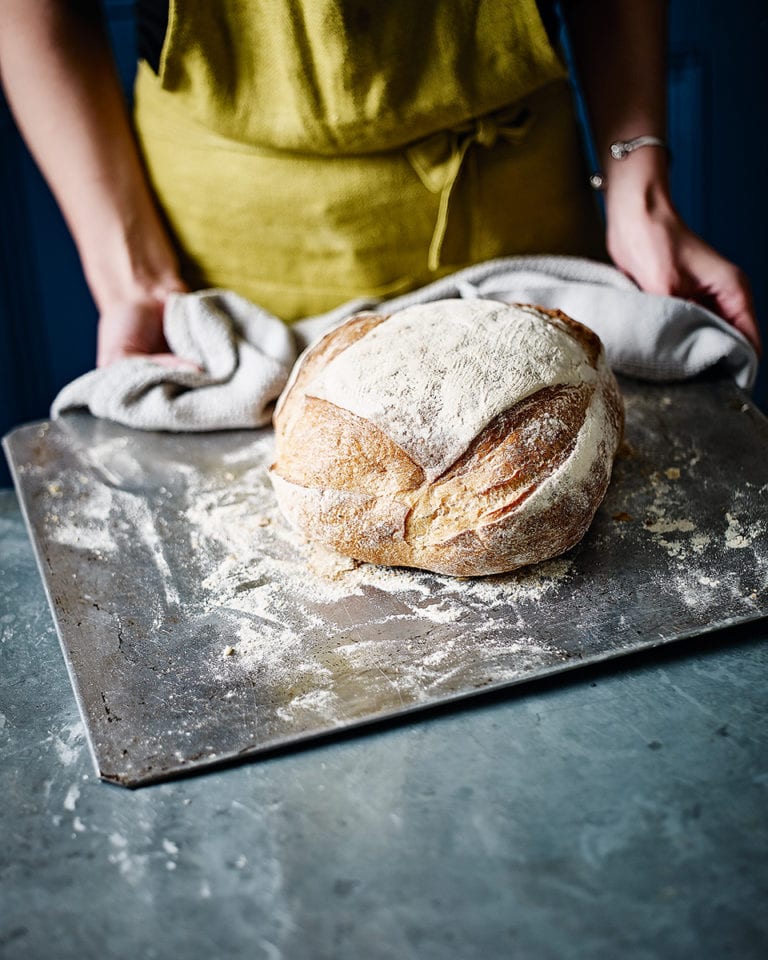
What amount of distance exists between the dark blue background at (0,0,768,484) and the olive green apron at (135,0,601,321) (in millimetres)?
630

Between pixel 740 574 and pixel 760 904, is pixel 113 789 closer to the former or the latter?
pixel 760 904

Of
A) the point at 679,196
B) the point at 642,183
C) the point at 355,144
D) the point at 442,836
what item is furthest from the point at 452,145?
the point at 679,196

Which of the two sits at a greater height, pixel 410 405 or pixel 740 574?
pixel 410 405

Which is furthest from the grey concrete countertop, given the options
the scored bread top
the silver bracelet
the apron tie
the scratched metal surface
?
the silver bracelet

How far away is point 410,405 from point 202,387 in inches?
17.6

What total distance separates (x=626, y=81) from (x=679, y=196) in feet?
3.08

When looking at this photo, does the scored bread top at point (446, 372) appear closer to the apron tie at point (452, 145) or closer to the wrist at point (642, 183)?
the apron tie at point (452, 145)

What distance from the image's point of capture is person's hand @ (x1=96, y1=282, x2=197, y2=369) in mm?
1404

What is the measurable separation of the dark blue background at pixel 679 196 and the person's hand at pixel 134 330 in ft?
2.41

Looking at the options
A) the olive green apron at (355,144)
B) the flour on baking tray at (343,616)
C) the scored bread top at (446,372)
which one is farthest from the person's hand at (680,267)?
the flour on baking tray at (343,616)

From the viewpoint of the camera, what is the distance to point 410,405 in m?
0.99

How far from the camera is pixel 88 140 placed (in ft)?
4.69

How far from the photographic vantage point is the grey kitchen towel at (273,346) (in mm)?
1310

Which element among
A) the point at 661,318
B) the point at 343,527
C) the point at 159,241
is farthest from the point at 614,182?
the point at 343,527
